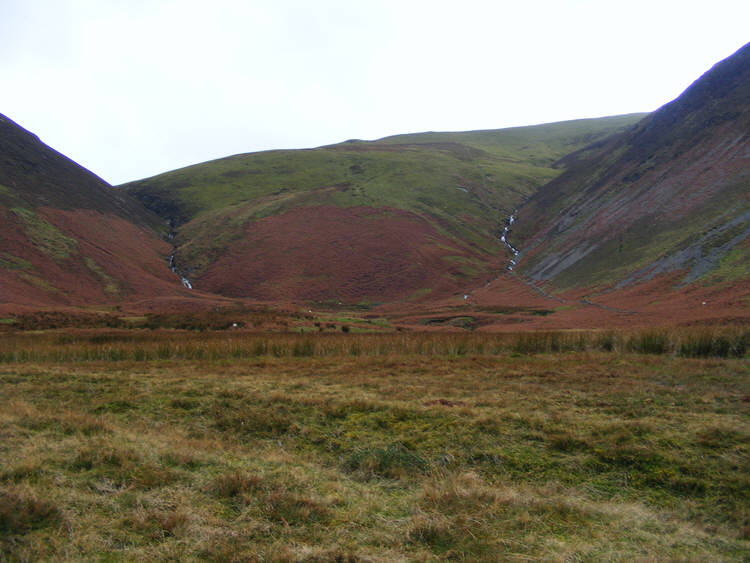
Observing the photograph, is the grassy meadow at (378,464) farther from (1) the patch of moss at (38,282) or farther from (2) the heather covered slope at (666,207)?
(1) the patch of moss at (38,282)

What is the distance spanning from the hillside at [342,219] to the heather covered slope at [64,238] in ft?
25.2

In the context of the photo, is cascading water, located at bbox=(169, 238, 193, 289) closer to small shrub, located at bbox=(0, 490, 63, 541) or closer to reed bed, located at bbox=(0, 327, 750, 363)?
reed bed, located at bbox=(0, 327, 750, 363)

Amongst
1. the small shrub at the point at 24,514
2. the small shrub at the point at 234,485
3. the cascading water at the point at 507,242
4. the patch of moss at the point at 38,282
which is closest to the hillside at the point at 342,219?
the cascading water at the point at 507,242

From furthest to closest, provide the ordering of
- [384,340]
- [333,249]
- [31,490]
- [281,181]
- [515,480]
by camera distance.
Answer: [281,181] → [333,249] → [384,340] → [515,480] → [31,490]

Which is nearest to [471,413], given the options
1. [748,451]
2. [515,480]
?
[515,480]

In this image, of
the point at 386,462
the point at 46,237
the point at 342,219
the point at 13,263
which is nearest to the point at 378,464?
the point at 386,462

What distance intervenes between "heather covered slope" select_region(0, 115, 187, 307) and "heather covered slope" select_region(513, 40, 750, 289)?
1970 inches

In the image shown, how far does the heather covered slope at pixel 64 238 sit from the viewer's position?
44688 mm

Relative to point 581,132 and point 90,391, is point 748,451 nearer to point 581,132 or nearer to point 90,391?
point 90,391

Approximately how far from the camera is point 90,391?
35.1 ft

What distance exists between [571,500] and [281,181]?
9759 cm

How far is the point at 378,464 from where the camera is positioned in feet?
20.3

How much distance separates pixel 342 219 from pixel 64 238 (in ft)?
128

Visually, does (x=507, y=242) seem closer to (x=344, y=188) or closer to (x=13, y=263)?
(x=344, y=188)
